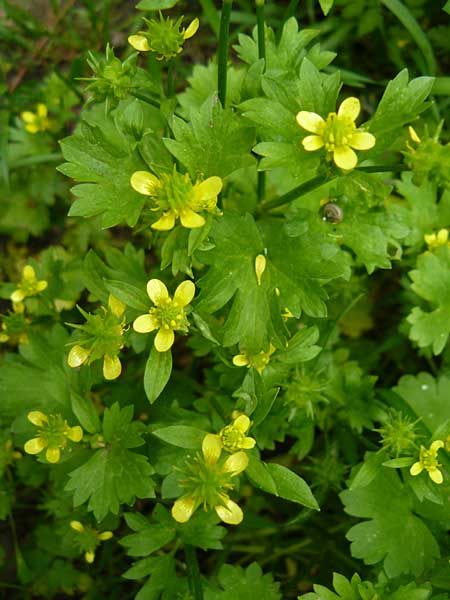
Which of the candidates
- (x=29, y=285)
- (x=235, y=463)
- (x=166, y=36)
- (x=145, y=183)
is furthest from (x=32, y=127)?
(x=235, y=463)

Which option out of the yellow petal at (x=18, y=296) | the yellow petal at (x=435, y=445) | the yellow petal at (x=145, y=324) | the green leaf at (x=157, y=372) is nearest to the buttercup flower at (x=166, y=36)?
the yellow petal at (x=145, y=324)

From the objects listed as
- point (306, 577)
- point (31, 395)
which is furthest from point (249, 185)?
point (306, 577)

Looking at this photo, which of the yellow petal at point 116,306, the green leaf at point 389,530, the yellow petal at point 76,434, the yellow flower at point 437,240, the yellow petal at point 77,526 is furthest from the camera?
the yellow flower at point 437,240

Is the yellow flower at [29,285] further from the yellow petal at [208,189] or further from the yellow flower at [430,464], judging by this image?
the yellow flower at [430,464]

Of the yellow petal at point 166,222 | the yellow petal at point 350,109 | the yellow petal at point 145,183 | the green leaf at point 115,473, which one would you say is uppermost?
the yellow petal at point 350,109

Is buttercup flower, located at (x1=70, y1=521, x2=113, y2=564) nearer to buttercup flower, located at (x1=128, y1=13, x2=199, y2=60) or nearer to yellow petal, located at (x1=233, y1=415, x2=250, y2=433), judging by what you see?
yellow petal, located at (x1=233, y1=415, x2=250, y2=433)

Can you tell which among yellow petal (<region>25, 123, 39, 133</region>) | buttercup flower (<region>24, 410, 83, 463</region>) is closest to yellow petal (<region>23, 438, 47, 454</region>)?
buttercup flower (<region>24, 410, 83, 463</region>)
